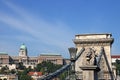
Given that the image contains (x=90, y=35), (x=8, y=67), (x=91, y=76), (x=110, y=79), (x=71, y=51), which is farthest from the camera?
(x=8, y=67)

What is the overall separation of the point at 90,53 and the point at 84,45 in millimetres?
21506

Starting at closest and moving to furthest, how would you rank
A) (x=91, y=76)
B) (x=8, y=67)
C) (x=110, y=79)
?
(x=91, y=76) → (x=110, y=79) → (x=8, y=67)

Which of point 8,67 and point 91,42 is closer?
point 91,42

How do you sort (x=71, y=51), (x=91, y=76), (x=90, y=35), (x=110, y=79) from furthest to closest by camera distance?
(x=90, y=35) → (x=110, y=79) → (x=71, y=51) → (x=91, y=76)

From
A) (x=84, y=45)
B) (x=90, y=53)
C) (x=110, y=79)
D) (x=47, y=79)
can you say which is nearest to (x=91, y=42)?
(x=84, y=45)

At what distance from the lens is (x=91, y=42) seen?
38.1m

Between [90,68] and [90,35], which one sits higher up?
[90,35]

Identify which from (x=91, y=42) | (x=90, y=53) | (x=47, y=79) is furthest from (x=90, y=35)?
(x=90, y=53)

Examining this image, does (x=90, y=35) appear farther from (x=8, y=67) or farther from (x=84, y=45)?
(x=8, y=67)

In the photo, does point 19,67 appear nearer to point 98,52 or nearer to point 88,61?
point 98,52

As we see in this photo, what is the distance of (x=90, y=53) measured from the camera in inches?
648

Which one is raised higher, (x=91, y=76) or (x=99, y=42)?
(x=99, y=42)

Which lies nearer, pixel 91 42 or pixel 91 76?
pixel 91 76

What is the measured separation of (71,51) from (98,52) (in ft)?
53.7
